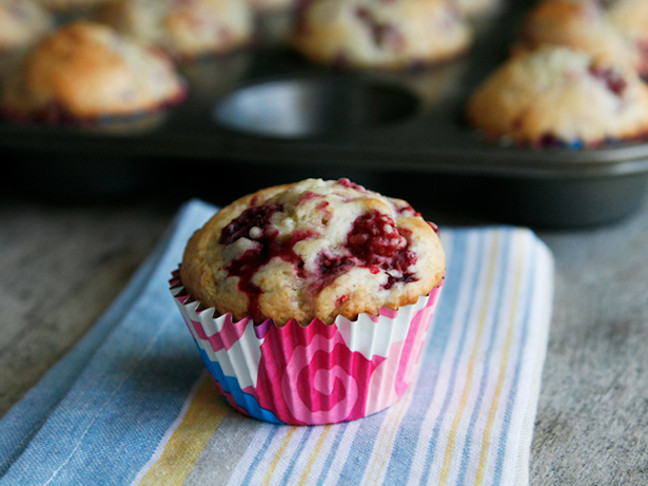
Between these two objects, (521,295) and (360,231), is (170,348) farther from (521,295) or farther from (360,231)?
(521,295)

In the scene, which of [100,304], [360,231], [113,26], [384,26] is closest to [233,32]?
[113,26]

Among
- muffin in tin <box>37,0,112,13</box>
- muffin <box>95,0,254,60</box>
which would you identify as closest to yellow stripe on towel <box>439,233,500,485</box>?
muffin <box>95,0,254,60</box>

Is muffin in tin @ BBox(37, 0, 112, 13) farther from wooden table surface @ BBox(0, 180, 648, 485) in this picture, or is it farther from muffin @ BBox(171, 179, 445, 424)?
muffin @ BBox(171, 179, 445, 424)

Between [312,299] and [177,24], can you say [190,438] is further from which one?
[177,24]

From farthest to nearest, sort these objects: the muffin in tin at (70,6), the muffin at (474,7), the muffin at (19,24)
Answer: the muffin in tin at (70,6) → the muffin at (474,7) → the muffin at (19,24)

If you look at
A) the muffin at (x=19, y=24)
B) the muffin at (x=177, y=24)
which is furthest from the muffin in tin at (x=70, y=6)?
the muffin at (x=177, y=24)

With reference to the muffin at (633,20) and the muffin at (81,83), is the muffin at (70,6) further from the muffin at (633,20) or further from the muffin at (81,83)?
the muffin at (633,20)

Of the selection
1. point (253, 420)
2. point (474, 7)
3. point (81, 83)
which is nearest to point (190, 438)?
point (253, 420)
